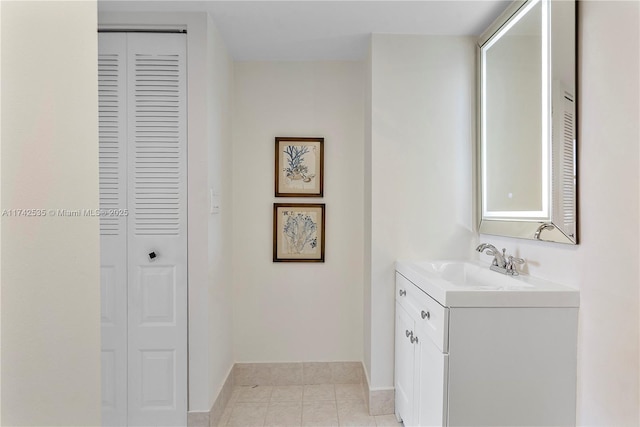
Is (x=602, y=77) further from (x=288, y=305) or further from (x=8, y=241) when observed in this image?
(x=288, y=305)

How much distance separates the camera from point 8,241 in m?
0.57

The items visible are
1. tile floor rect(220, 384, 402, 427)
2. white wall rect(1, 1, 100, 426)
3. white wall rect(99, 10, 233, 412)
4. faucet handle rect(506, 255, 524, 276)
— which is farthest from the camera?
tile floor rect(220, 384, 402, 427)

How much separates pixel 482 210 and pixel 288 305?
151 centimetres

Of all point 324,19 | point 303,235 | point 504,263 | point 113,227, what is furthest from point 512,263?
point 113,227

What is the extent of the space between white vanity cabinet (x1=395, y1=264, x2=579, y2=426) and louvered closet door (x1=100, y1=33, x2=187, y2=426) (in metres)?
1.46

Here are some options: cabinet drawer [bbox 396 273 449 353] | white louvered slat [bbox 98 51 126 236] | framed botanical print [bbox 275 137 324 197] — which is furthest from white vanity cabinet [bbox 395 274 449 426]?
white louvered slat [bbox 98 51 126 236]

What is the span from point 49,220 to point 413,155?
1.99m

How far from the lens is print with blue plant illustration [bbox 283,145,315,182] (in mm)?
2709

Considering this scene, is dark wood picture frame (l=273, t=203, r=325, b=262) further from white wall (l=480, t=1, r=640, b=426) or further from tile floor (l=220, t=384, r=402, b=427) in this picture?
white wall (l=480, t=1, r=640, b=426)

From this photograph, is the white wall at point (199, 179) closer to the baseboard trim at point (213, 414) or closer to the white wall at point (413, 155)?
the baseboard trim at point (213, 414)

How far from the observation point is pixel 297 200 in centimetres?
272

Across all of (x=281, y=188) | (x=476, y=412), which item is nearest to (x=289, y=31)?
(x=281, y=188)

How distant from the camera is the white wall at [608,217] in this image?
1.21 m

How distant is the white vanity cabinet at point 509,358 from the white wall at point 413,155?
Result: 2.80 ft
